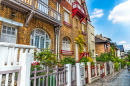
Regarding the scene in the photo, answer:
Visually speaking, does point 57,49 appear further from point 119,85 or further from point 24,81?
point 24,81

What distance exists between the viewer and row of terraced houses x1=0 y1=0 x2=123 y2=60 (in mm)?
6191

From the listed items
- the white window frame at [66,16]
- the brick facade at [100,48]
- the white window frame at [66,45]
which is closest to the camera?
the white window frame at [66,45]

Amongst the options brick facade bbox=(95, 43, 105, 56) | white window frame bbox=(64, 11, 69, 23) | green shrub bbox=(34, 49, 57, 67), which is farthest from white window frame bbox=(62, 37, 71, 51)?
brick facade bbox=(95, 43, 105, 56)

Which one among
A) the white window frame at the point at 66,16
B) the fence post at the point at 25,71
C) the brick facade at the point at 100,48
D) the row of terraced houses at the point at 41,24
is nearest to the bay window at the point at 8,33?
the row of terraced houses at the point at 41,24

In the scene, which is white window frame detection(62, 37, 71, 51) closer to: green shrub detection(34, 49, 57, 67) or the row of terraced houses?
the row of terraced houses

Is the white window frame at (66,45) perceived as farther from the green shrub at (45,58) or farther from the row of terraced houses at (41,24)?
the green shrub at (45,58)

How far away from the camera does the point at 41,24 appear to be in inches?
326

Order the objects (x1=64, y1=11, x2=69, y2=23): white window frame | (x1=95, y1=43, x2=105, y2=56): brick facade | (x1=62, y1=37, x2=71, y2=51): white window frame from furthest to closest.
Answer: (x1=95, y1=43, x2=105, y2=56): brick facade
(x1=64, y1=11, x2=69, y2=23): white window frame
(x1=62, y1=37, x2=71, y2=51): white window frame

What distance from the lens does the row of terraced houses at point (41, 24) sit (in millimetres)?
6191

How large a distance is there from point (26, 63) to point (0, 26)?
4158mm

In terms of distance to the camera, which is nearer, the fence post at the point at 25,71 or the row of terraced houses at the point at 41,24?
the fence post at the point at 25,71

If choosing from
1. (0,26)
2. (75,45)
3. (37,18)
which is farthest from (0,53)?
(75,45)

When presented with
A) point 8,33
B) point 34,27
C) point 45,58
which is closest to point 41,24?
point 34,27

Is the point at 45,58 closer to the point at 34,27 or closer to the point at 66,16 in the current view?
the point at 34,27
